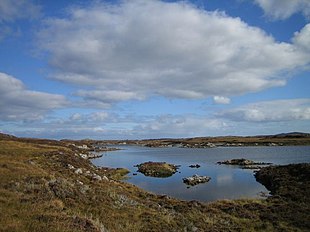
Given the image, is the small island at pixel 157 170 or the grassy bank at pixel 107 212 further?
the small island at pixel 157 170

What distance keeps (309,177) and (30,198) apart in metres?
45.0

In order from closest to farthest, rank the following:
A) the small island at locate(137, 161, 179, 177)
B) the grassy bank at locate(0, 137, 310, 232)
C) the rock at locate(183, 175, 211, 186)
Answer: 1. the grassy bank at locate(0, 137, 310, 232)
2. the rock at locate(183, 175, 211, 186)
3. the small island at locate(137, 161, 179, 177)

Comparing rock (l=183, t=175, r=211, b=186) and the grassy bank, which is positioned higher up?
the grassy bank

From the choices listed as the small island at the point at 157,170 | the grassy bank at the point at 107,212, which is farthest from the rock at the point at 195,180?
the grassy bank at the point at 107,212

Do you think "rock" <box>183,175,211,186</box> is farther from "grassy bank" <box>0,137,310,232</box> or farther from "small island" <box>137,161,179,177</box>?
"grassy bank" <box>0,137,310,232</box>

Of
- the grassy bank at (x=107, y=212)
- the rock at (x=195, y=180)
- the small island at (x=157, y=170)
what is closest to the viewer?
the grassy bank at (x=107, y=212)

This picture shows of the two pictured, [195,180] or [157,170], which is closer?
[195,180]

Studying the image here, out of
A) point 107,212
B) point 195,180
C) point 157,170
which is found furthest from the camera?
point 157,170

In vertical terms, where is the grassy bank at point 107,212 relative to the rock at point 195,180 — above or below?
above

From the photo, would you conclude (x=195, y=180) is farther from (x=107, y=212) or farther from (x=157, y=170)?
(x=107, y=212)

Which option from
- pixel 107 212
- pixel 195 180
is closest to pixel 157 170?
pixel 195 180

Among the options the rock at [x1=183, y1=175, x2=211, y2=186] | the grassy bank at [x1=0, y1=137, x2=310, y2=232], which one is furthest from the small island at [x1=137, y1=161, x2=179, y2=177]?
the grassy bank at [x1=0, y1=137, x2=310, y2=232]

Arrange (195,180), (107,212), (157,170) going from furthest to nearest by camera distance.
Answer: (157,170), (195,180), (107,212)

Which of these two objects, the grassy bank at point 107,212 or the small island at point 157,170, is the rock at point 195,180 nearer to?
the small island at point 157,170
